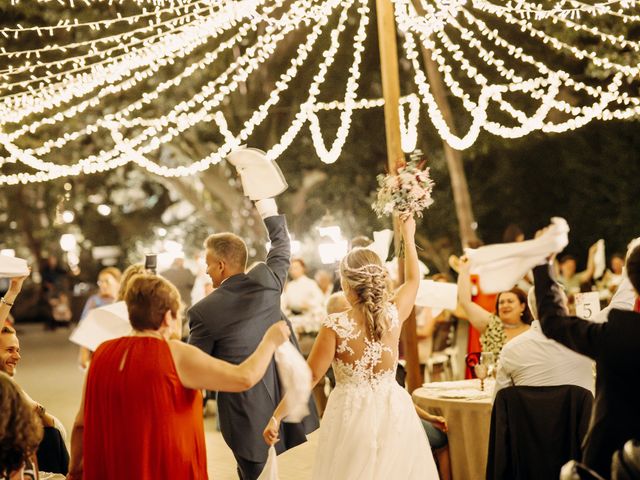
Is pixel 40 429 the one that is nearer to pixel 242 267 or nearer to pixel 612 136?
pixel 242 267

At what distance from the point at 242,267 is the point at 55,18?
11.9 m

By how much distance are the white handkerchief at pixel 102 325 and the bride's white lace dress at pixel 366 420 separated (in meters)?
1.12

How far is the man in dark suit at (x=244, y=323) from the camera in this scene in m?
4.92

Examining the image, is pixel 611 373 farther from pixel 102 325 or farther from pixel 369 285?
pixel 102 325

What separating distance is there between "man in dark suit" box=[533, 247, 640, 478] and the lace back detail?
125cm

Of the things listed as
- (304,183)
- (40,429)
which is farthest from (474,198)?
(40,429)

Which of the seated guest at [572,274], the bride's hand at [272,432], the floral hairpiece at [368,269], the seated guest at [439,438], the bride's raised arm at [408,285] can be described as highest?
Answer: the floral hairpiece at [368,269]

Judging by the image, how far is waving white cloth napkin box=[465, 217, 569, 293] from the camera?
3354mm

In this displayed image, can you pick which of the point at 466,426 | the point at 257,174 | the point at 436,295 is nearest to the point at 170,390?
the point at 257,174

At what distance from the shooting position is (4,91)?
1401cm

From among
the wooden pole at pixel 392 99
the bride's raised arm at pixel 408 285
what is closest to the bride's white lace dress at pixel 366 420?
the bride's raised arm at pixel 408 285

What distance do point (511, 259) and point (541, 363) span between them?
5.13 ft

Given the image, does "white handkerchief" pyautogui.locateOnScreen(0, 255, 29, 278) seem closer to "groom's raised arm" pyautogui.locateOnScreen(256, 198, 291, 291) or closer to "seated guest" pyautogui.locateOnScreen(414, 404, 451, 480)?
"groom's raised arm" pyautogui.locateOnScreen(256, 198, 291, 291)

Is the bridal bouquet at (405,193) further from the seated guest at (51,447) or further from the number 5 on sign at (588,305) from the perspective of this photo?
the seated guest at (51,447)
